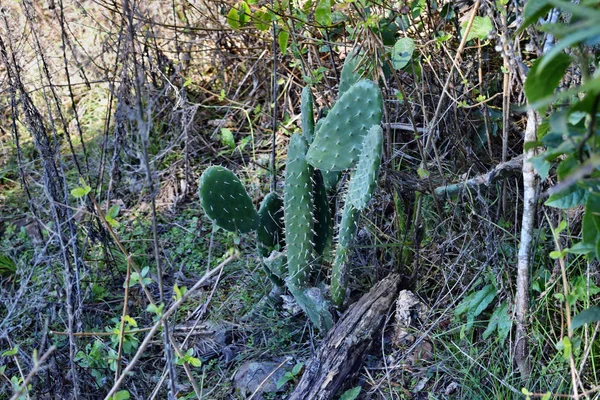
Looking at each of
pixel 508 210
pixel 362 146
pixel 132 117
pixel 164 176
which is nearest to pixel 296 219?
pixel 362 146

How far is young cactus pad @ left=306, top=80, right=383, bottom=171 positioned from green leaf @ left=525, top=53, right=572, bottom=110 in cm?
108

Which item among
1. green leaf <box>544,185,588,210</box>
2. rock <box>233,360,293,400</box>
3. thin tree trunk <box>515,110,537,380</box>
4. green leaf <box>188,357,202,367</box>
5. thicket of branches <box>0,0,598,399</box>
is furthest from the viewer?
rock <box>233,360,293,400</box>

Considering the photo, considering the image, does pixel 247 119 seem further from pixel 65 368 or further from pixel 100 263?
pixel 65 368

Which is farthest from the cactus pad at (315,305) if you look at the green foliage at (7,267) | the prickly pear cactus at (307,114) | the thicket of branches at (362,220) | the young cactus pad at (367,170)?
the green foliage at (7,267)

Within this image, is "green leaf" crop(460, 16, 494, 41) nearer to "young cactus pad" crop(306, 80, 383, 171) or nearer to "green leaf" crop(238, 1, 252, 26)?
"young cactus pad" crop(306, 80, 383, 171)

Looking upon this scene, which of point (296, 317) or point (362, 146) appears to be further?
point (296, 317)

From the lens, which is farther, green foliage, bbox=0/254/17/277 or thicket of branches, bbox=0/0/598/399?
green foliage, bbox=0/254/17/277

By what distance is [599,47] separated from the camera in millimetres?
2150

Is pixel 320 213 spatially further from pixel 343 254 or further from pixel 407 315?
pixel 407 315

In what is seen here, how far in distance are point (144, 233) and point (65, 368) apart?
2.90 ft

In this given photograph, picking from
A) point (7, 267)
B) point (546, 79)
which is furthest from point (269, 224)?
point (546, 79)

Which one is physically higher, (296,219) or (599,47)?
(599,47)

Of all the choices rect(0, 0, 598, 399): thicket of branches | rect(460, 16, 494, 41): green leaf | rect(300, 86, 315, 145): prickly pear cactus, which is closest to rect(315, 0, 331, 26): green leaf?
rect(0, 0, 598, 399): thicket of branches

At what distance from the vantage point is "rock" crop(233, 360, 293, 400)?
243cm
